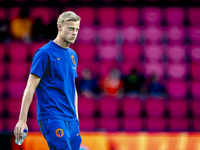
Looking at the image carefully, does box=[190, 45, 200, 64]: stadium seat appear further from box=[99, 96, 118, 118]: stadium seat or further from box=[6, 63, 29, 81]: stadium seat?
box=[6, 63, 29, 81]: stadium seat

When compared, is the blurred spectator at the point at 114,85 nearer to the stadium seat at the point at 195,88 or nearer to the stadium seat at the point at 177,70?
the stadium seat at the point at 177,70

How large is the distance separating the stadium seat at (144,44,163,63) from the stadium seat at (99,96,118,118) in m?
1.93

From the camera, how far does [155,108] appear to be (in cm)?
888

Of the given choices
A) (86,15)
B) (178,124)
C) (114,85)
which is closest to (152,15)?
(86,15)

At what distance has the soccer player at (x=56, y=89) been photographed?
2746mm

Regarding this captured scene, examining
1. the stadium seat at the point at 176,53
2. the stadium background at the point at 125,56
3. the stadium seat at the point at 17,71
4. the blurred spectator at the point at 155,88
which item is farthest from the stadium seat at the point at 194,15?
the stadium seat at the point at 17,71

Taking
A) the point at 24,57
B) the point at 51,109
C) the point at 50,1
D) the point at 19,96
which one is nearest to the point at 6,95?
the point at 19,96

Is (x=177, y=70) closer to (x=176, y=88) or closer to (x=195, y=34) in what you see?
(x=176, y=88)

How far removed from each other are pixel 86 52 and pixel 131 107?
7.02 ft

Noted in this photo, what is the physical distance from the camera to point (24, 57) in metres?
9.26

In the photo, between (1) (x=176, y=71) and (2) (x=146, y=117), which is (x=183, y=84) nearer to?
(1) (x=176, y=71)

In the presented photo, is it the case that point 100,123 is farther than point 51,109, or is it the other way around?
point 100,123

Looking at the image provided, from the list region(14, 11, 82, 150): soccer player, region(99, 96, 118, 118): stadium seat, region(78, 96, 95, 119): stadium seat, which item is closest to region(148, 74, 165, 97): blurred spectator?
region(99, 96, 118, 118): stadium seat

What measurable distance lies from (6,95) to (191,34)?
18.8ft
